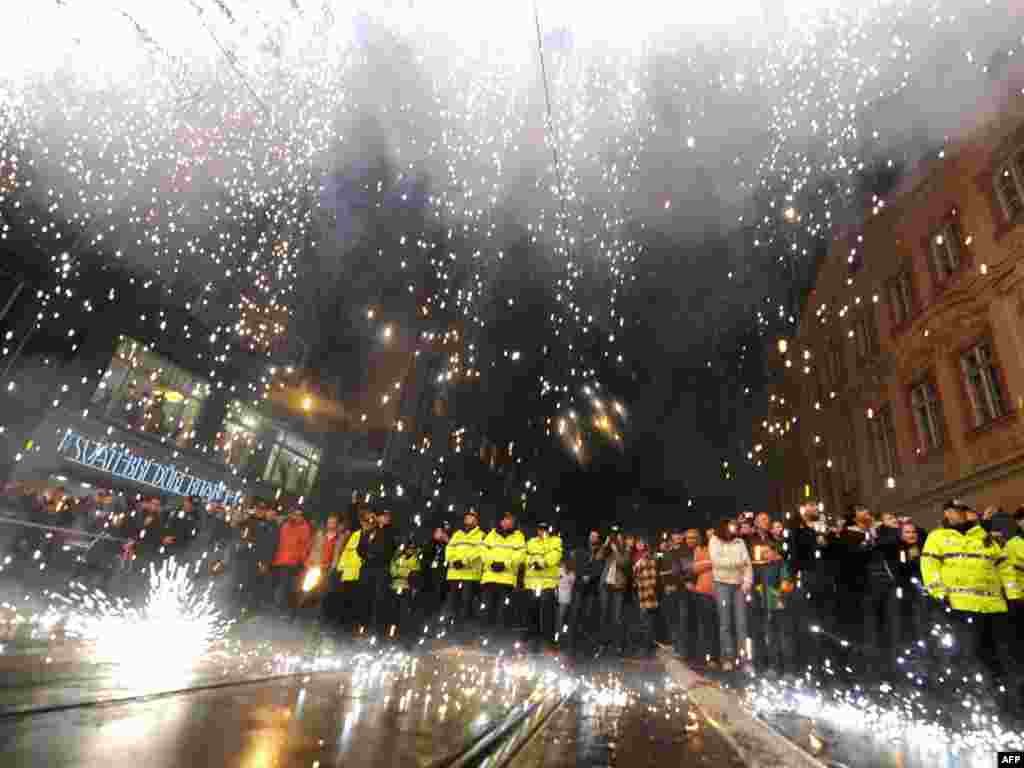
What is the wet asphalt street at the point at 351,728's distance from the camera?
194cm

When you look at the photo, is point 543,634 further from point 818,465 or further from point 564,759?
point 818,465

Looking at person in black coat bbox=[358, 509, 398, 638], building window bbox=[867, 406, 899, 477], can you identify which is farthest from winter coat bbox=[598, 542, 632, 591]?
building window bbox=[867, 406, 899, 477]

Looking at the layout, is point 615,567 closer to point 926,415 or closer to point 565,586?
point 565,586

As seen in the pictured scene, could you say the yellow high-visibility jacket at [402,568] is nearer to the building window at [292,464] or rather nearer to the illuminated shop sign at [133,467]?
the illuminated shop sign at [133,467]

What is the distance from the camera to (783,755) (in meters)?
2.71

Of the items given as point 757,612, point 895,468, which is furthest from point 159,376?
point 895,468

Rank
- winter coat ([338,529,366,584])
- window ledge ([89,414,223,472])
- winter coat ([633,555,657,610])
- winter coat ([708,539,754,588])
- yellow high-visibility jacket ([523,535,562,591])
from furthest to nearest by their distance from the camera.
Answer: window ledge ([89,414,223,472]) < winter coat ([633,555,657,610]) < yellow high-visibility jacket ([523,535,562,591]) < winter coat ([338,529,366,584]) < winter coat ([708,539,754,588])

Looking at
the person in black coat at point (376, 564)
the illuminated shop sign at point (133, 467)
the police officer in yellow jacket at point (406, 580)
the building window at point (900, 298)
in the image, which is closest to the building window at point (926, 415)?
the building window at point (900, 298)

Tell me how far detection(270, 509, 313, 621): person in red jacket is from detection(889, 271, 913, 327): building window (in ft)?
54.0

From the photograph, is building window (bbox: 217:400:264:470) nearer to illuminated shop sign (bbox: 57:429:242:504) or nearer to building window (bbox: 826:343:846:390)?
illuminated shop sign (bbox: 57:429:242:504)

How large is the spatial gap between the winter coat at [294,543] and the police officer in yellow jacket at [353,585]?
2.23ft

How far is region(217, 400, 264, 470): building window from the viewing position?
56.7ft

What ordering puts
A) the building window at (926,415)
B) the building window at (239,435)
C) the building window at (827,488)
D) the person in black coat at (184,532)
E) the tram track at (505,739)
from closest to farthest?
the tram track at (505,739)
the person in black coat at (184,532)
the building window at (926,415)
the building window at (239,435)
the building window at (827,488)

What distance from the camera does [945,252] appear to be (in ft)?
47.0
